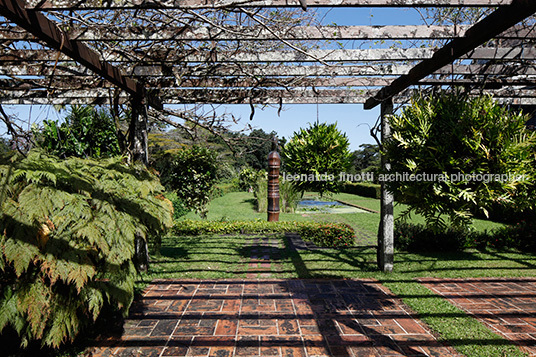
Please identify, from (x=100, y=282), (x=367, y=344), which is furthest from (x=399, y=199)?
(x=100, y=282)

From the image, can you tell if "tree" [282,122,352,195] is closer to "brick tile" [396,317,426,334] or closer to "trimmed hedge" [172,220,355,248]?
"brick tile" [396,317,426,334]

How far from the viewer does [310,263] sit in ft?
20.3

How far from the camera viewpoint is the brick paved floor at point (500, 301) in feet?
11.6

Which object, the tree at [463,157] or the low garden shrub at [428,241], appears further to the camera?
the low garden shrub at [428,241]

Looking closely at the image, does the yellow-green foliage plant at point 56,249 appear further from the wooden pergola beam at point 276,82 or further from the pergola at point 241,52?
the wooden pergola beam at point 276,82

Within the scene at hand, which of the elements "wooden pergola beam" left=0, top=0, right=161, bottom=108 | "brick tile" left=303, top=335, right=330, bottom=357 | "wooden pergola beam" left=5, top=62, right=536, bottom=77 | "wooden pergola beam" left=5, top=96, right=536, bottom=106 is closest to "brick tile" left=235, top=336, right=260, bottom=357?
"brick tile" left=303, top=335, right=330, bottom=357

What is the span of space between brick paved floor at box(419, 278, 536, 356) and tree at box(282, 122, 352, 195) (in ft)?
8.40

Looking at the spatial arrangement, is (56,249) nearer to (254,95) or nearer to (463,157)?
(463,157)

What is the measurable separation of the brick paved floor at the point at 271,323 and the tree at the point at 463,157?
1600 mm

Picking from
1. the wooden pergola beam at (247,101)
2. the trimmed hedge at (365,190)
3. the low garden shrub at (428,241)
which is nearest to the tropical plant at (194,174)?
the wooden pergola beam at (247,101)

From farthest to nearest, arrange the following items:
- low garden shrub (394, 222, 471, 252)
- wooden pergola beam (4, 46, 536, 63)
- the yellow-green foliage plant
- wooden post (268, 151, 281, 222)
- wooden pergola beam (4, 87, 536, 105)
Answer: wooden post (268, 151, 281, 222) < low garden shrub (394, 222, 471, 252) < wooden pergola beam (4, 87, 536, 105) < wooden pergola beam (4, 46, 536, 63) < the yellow-green foliage plant

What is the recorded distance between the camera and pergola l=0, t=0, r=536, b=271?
253 centimetres

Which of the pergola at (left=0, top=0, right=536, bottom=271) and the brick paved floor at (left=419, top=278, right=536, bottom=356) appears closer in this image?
the pergola at (left=0, top=0, right=536, bottom=271)

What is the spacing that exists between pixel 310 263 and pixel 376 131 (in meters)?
2.93
